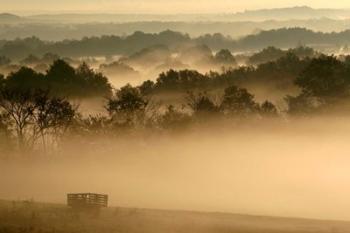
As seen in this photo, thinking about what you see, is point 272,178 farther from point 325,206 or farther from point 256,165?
point 325,206

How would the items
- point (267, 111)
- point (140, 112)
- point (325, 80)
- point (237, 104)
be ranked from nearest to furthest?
point (140, 112) < point (237, 104) < point (267, 111) < point (325, 80)

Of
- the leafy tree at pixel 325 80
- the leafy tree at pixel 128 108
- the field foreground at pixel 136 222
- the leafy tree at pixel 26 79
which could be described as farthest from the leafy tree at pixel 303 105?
the field foreground at pixel 136 222

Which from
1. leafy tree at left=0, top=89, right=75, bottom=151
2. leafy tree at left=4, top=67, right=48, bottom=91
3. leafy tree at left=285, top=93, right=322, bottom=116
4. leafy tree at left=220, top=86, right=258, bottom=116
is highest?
leafy tree at left=4, top=67, right=48, bottom=91

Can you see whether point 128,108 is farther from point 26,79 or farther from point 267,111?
point 26,79

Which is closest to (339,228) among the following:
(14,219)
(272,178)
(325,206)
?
(14,219)

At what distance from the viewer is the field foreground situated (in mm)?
65438

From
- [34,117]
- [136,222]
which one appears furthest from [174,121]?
[136,222]

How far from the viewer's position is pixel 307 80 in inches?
5984

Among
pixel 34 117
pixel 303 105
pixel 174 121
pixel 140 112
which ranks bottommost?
pixel 34 117

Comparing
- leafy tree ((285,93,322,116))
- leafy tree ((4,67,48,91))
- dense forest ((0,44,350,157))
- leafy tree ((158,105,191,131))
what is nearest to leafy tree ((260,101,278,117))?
dense forest ((0,44,350,157))

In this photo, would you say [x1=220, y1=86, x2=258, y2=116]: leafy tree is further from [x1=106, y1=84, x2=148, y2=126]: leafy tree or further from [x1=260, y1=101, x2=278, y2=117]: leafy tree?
[x1=106, y1=84, x2=148, y2=126]: leafy tree

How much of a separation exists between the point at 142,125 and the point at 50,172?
58.0 ft

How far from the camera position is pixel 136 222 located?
69688mm

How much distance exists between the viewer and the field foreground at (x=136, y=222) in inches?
2576
